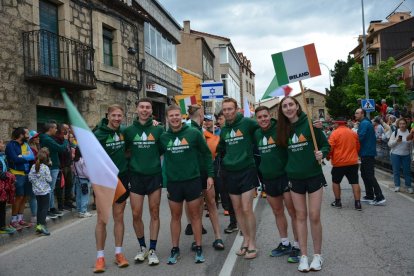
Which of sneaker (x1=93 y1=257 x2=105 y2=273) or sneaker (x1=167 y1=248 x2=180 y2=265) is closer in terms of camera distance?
sneaker (x1=93 y1=257 x2=105 y2=273)

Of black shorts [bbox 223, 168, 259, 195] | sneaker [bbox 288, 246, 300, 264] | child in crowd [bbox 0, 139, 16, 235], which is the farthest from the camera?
child in crowd [bbox 0, 139, 16, 235]

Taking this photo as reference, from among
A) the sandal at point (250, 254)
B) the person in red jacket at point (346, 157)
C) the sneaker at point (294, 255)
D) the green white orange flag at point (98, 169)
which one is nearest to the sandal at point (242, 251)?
the sandal at point (250, 254)

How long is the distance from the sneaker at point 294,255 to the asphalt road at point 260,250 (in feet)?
0.36

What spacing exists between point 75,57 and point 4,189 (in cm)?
714

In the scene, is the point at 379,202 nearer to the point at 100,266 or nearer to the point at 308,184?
the point at 308,184

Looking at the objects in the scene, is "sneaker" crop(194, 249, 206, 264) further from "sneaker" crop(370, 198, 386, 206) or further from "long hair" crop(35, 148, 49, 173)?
"sneaker" crop(370, 198, 386, 206)

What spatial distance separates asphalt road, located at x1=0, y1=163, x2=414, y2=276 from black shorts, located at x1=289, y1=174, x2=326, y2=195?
35.6 inches

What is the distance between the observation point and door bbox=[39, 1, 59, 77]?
39.1 feet

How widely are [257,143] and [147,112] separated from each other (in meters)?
1.48

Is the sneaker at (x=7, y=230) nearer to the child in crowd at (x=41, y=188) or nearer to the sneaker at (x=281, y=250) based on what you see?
the child in crowd at (x=41, y=188)

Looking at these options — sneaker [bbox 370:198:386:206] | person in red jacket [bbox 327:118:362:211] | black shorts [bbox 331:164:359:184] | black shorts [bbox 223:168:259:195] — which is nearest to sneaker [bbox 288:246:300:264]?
black shorts [bbox 223:168:259:195]

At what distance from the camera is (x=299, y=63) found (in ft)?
17.7

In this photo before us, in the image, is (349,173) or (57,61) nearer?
(349,173)

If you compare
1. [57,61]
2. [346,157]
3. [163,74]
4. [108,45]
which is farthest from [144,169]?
[163,74]
